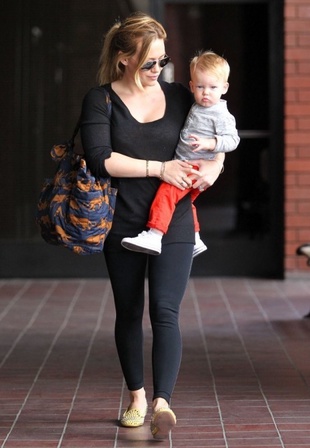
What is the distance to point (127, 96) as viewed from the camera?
15.4 feet

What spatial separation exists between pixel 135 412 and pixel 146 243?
82cm

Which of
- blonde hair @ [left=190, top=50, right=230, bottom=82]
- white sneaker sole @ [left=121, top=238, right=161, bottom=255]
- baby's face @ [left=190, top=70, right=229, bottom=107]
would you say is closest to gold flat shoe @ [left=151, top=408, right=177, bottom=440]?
white sneaker sole @ [left=121, top=238, right=161, bottom=255]

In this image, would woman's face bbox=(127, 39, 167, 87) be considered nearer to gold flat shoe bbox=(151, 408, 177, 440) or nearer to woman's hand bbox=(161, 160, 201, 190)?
woman's hand bbox=(161, 160, 201, 190)

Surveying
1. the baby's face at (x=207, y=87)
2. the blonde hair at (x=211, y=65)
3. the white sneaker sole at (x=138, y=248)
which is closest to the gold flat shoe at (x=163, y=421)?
the white sneaker sole at (x=138, y=248)

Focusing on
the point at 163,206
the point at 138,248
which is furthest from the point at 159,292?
the point at 163,206

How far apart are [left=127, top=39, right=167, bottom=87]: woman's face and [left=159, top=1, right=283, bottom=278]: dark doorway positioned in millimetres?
5350

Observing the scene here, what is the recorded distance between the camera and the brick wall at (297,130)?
32.0 ft

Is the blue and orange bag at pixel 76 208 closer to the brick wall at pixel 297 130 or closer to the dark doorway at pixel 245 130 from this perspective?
the brick wall at pixel 297 130

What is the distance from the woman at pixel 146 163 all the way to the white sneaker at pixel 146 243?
8 cm

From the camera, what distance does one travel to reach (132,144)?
4652 mm

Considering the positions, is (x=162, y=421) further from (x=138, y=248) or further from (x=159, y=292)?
(x=138, y=248)

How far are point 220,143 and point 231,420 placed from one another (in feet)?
4.19

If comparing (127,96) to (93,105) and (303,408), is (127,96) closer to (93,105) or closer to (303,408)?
(93,105)

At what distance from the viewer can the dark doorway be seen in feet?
32.6
